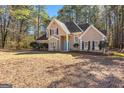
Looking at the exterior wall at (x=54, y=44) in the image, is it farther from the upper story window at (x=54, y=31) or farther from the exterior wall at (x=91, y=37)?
the exterior wall at (x=91, y=37)

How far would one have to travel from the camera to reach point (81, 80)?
31.7 ft

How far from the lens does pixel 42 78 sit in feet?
32.3

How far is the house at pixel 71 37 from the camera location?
23297 mm

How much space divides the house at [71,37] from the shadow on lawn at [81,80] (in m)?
12.0

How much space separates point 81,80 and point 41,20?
46.0 ft

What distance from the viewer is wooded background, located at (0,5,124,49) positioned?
20.0m

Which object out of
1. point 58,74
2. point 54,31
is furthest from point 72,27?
point 58,74

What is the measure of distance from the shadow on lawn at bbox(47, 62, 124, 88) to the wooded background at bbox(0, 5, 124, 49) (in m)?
7.42

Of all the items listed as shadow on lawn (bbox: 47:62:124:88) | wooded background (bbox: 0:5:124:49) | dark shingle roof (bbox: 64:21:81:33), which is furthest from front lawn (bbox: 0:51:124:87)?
dark shingle roof (bbox: 64:21:81:33)

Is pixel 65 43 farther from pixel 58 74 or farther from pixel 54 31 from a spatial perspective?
pixel 58 74

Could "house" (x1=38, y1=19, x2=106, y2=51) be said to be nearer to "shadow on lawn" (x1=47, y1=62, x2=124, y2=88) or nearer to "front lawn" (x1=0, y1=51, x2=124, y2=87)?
"front lawn" (x1=0, y1=51, x2=124, y2=87)
